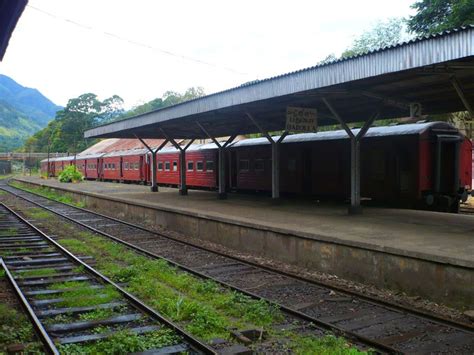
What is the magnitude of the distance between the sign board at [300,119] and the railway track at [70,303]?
628 centimetres

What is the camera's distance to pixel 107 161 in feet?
128

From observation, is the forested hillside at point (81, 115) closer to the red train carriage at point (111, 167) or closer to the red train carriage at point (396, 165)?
the red train carriage at point (111, 167)

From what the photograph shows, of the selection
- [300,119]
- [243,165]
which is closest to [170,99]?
[243,165]

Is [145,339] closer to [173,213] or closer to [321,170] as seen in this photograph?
[173,213]

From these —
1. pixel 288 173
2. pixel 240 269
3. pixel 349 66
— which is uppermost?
pixel 349 66

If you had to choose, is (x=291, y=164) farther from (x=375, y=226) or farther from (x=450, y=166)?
(x=375, y=226)

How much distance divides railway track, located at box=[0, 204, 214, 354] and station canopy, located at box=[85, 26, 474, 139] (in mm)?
5644

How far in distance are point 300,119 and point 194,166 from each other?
13435 millimetres

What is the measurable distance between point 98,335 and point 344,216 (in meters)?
8.01

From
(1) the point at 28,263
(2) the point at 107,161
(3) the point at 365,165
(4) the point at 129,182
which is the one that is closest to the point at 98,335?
(1) the point at 28,263

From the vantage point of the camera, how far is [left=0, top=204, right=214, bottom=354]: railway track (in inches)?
197

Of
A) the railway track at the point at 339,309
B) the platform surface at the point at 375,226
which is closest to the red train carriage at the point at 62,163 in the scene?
the platform surface at the point at 375,226

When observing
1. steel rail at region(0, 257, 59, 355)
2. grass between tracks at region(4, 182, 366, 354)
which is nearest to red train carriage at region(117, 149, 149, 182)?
grass between tracks at region(4, 182, 366, 354)

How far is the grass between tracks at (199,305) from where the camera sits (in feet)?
16.4
